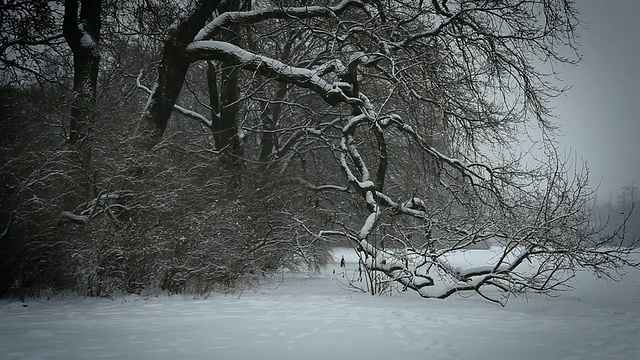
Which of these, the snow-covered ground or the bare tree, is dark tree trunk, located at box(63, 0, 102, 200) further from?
the snow-covered ground

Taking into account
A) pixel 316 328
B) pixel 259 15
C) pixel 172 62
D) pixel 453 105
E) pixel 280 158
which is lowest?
pixel 316 328

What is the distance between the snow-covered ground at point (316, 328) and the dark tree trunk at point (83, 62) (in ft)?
8.63

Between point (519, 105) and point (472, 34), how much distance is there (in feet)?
6.26

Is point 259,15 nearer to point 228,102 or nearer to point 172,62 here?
point 172,62

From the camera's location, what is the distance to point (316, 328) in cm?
538

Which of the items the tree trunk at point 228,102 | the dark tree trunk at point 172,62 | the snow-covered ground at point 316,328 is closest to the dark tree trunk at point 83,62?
the dark tree trunk at point 172,62

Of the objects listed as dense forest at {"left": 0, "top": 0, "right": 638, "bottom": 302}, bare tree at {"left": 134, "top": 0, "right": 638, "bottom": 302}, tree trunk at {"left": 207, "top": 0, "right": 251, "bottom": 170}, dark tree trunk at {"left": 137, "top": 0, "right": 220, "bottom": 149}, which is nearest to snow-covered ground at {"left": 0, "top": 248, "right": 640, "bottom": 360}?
dense forest at {"left": 0, "top": 0, "right": 638, "bottom": 302}

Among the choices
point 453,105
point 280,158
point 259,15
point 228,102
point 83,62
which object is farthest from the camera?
point 280,158

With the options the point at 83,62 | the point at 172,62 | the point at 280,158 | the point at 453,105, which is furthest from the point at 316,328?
the point at 280,158

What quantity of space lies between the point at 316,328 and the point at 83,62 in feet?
23.9

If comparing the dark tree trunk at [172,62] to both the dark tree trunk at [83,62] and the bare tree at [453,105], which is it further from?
the dark tree trunk at [83,62]

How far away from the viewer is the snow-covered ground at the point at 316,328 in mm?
4293

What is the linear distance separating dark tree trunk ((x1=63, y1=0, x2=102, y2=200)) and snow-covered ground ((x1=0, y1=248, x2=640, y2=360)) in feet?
8.63

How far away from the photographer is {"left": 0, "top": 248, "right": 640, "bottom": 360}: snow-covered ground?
14.1ft
